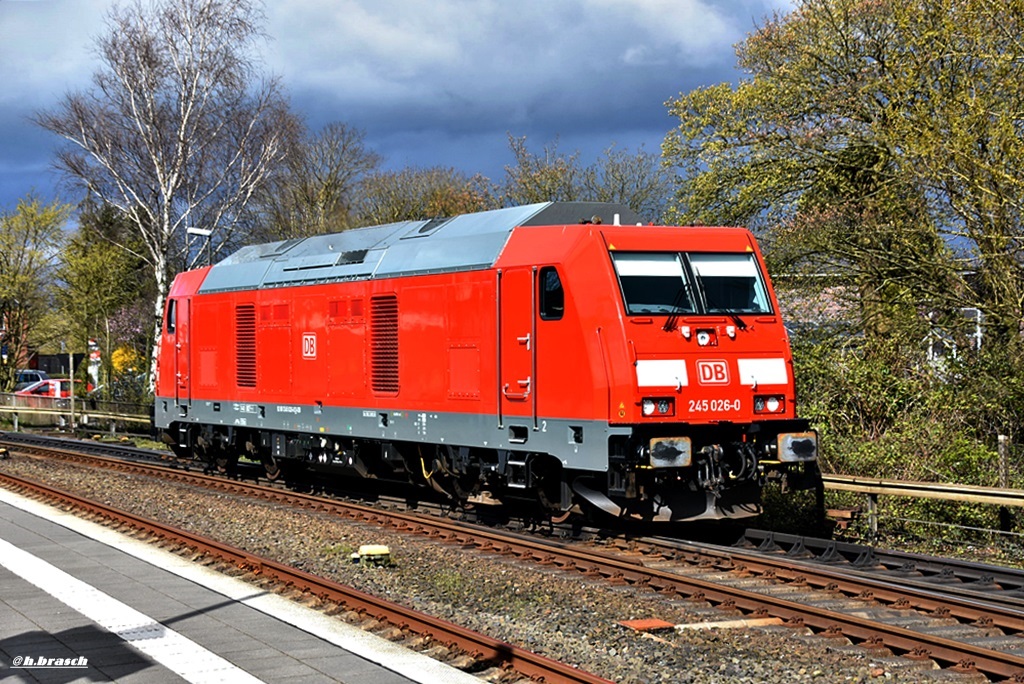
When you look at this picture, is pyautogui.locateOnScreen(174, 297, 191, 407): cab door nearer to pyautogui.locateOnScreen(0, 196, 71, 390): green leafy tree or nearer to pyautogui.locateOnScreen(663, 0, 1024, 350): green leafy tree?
pyautogui.locateOnScreen(663, 0, 1024, 350): green leafy tree

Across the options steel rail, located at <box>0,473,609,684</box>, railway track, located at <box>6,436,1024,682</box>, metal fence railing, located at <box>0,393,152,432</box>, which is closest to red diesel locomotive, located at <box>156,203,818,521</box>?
railway track, located at <box>6,436,1024,682</box>

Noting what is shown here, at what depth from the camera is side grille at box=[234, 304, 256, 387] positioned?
18688 mm

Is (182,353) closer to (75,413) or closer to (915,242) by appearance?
(915,242)

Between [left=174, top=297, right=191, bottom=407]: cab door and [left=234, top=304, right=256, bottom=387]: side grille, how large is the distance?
205 centimetres

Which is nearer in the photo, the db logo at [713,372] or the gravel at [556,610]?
the gravel at [556,610]

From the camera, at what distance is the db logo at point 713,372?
12055 millimetres

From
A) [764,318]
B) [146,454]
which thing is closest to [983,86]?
[764,318]

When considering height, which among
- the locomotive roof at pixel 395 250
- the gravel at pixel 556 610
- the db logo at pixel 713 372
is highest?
the locomotive roof at pixel 395 250

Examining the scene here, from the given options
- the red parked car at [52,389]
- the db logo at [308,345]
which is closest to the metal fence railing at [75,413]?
the red parked car at [52,389]

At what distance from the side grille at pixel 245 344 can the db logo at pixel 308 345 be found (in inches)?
67.6

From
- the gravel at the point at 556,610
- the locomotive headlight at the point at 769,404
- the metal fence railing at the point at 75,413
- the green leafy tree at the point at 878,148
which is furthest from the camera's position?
the metal fence railing at the point at 75,413

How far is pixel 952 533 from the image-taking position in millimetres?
13648

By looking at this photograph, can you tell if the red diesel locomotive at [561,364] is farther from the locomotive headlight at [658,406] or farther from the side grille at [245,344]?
the side grille at [245,344]

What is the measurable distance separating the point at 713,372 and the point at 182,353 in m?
12.1
